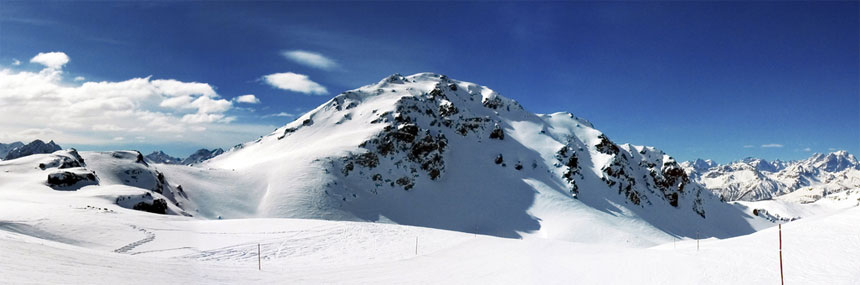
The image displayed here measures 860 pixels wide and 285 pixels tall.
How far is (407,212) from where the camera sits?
100688mm

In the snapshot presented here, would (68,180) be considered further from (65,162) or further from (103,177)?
(103,177)

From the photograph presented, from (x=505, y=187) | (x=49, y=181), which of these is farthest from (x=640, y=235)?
(x=49, y=181)

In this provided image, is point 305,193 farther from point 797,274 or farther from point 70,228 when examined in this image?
point 797,274

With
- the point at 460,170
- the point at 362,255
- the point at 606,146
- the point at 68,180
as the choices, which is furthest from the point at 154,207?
the point at 606,146

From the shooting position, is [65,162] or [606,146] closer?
[65,162]

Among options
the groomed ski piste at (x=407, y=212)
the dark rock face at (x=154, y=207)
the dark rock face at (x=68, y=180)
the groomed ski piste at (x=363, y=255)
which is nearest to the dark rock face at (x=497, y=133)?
the groomed ski piste at (x=407, y=212)

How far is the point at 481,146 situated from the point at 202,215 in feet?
301

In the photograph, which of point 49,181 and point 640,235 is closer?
point 49,181

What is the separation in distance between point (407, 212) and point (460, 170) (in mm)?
32155

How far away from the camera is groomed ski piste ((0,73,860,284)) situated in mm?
15742

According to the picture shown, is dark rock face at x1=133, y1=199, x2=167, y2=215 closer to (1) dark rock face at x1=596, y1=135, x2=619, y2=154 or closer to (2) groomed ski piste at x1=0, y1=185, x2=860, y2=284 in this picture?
(2) groomed ski piste at x1=0, y1=185, x2=860, y2=284

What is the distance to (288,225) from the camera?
29797mm

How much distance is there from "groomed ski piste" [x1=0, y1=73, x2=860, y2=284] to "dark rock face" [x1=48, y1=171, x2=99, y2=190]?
25 cm

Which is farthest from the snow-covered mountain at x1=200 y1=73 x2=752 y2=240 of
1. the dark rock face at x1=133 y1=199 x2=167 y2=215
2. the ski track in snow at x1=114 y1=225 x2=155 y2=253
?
the ski track in snow at x1=114 y1=225 x2=155 y2=253
